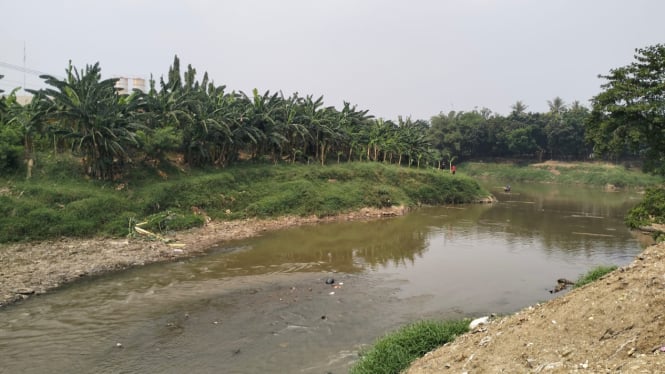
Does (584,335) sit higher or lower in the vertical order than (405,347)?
higher

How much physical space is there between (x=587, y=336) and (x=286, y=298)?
9.95m

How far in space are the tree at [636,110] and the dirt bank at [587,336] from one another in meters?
13.2

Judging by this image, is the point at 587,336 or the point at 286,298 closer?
the point at 587,336

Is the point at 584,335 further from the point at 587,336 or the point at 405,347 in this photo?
the point at 405,347

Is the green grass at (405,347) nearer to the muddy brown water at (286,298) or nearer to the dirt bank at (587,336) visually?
the dirt bank at (587,336)

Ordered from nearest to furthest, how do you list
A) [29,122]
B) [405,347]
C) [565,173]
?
[405,347], [29,122], [565,173]

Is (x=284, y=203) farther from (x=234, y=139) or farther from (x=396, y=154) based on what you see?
(x=396, y=154)

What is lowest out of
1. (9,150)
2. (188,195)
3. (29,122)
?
(188,195)

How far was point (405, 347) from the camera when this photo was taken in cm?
870

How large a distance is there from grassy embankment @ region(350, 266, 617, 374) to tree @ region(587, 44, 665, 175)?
1386 cm

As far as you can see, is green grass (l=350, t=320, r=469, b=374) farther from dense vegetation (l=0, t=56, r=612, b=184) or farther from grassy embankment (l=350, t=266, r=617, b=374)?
dense vegetation (l=0, t=56, r=612, b=184)

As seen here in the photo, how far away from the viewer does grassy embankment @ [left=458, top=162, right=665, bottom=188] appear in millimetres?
61903

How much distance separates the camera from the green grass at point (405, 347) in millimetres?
8070

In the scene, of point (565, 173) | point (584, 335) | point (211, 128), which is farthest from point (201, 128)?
point (565, 173)
